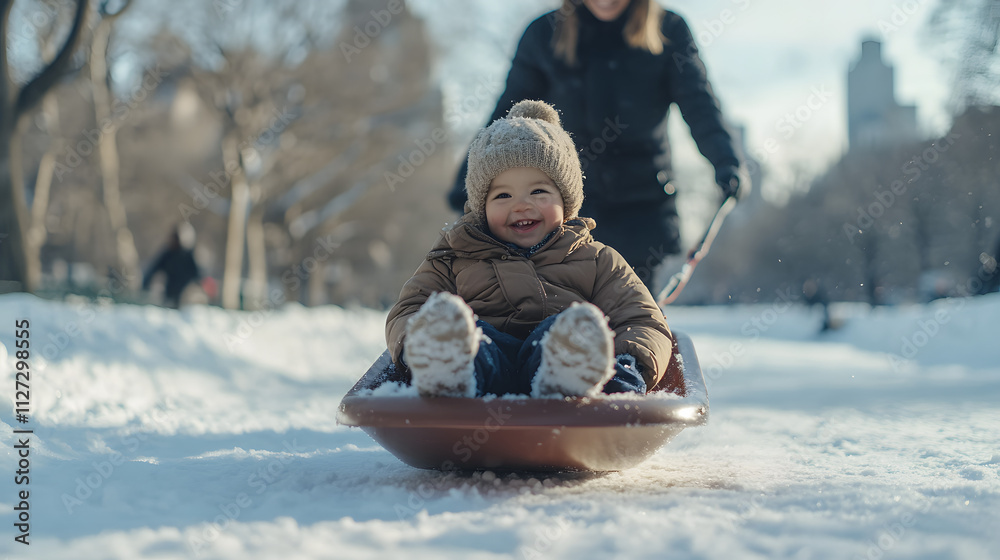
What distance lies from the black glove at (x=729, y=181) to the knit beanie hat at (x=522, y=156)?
77 centimetres

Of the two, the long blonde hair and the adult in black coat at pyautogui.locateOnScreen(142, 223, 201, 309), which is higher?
the long blonde hair

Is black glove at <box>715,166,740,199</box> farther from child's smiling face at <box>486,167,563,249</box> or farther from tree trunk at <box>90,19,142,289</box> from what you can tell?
tree trunk at <box>90,19,142,289</box>

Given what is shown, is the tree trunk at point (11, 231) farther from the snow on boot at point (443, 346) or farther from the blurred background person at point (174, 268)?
the snow on boot at point (443, 346)

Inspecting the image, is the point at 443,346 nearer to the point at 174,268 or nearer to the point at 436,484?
the point at 436,484

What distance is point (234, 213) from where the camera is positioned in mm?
16359

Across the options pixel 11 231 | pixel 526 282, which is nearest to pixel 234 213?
pixel 11 231

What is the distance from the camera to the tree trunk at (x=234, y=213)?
1612 cm

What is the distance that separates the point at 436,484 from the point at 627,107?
180 centimetres

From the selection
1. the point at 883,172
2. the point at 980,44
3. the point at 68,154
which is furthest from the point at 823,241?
the point at 68,154

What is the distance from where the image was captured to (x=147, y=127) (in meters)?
24.4

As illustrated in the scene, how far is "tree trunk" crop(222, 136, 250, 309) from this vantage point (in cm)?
1612

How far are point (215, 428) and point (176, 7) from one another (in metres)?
13.7

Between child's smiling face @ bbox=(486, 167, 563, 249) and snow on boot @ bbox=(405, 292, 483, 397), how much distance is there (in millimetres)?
723

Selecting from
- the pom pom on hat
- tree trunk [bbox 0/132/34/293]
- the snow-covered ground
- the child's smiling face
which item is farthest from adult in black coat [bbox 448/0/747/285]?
tree trunk [bbox 0/132/34/293]
